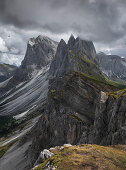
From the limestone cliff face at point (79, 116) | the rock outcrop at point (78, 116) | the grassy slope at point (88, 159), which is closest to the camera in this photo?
the grassy slope at point (88, 159)

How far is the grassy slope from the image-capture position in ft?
62.2

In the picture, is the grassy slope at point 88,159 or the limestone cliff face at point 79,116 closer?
the grassy slope at point 88,159

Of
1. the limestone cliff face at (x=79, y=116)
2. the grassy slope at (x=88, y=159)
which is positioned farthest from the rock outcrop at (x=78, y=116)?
the grassy slope at (x=88, y=159)

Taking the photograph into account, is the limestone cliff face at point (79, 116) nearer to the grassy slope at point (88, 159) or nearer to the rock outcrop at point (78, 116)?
the rock outcrop at point (78, 116)

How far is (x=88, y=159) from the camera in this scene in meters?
20.7

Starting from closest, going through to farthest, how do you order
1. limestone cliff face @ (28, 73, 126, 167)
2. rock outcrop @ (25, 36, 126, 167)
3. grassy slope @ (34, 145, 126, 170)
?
grassy slope @ (34, 145, 126, 170) → limestone cliff face @ (28, 73, 126, 167) → rock outcrop @ (25, 36, 126, 167)

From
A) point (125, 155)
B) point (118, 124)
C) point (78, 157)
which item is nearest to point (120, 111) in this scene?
point (118, 124)

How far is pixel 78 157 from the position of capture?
69.4 feet

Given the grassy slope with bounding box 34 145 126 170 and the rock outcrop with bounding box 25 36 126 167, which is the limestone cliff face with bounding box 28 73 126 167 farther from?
the grassy slope with bounding box 34 145 126 170

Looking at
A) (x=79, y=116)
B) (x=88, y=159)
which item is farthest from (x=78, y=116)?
(x=88, y=159)

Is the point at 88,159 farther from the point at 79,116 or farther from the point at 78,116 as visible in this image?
the point at 79,116

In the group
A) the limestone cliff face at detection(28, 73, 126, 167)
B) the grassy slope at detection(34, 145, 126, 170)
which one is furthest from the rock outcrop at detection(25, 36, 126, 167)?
the grassy slope at detection(34, 145, 126, 170)

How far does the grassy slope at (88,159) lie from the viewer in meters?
19.0

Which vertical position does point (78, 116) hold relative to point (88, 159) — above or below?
below
